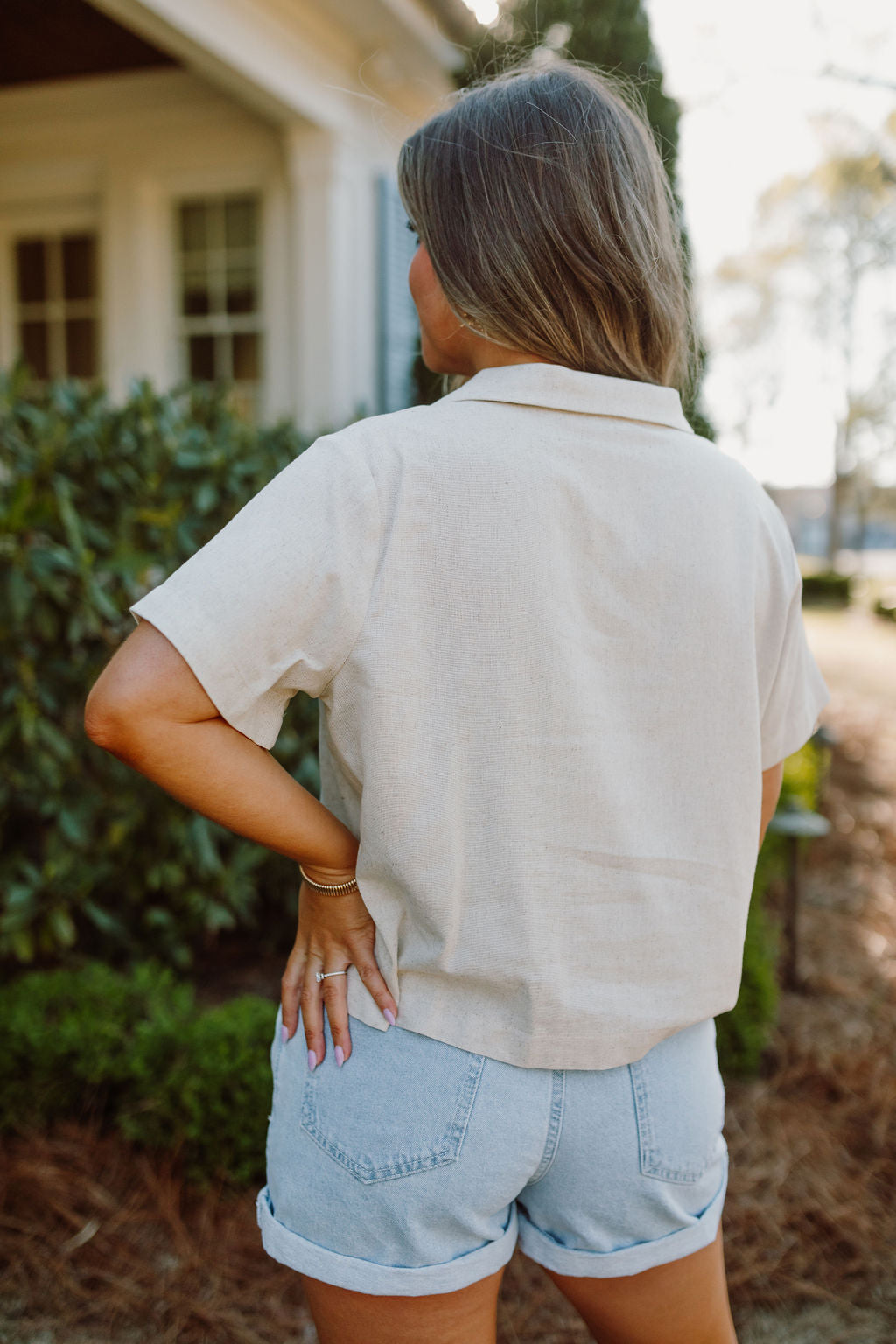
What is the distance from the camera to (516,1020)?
0.93 metres

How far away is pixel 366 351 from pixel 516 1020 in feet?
17.3

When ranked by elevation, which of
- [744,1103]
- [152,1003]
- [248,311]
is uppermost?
[248,311]

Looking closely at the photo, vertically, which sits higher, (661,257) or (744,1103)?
(661,257)

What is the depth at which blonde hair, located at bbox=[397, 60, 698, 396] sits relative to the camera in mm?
925

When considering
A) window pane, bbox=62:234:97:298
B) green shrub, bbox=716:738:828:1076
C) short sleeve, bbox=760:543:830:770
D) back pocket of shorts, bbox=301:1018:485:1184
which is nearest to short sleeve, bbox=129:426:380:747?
back pocket of shorts, bbox=301:1018:485:1184

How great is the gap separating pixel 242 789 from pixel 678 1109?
0.56m

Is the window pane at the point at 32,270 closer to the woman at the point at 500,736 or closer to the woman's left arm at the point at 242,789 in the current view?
the woman at the point at 500,736

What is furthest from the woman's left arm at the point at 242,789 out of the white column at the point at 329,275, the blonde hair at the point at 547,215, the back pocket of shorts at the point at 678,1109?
the white column at the point at 329,275

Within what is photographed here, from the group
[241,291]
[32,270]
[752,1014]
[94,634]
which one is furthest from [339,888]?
[32,270]

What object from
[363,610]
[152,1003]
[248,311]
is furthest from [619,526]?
[248,311]

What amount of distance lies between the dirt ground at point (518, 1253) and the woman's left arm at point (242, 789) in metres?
1.37

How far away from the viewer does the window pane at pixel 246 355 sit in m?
6.04

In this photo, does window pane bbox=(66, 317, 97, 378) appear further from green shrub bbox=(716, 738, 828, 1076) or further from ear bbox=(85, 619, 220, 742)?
ear bbox=(85, 619, 220, 742)

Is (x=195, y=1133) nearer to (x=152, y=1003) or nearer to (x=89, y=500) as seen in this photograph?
(x=152, y=1003)
